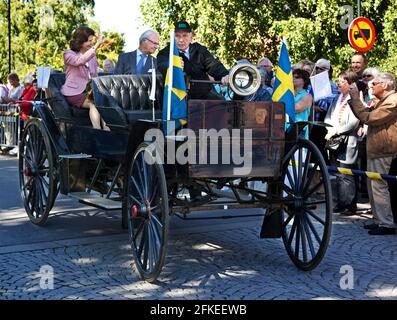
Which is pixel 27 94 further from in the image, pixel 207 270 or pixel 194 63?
pixel 207 270

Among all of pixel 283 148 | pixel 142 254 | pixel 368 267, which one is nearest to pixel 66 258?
pixel 142 254

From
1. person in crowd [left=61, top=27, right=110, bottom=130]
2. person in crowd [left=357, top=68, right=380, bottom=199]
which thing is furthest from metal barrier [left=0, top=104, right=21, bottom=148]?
person in crowd [left=357, top=68, right=380, bottom=199]

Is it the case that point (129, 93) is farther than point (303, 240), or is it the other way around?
point (129, 93)

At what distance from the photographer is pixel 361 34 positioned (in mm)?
13258

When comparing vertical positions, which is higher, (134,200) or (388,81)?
(388,81)

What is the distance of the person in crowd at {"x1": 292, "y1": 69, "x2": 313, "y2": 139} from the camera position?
830cm

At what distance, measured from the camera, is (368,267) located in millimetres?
5938

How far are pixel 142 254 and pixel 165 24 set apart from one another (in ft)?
65.8

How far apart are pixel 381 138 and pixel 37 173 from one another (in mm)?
4036

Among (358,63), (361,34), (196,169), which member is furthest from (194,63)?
(361,34)

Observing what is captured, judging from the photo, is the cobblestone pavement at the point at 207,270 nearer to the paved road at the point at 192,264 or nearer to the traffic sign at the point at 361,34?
the paved road at the point at 192,264

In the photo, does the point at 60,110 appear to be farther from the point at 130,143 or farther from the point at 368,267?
the point at 368,267

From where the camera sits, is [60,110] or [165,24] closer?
[60,110]

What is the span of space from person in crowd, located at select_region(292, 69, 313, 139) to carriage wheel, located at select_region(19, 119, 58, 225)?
124 inches
